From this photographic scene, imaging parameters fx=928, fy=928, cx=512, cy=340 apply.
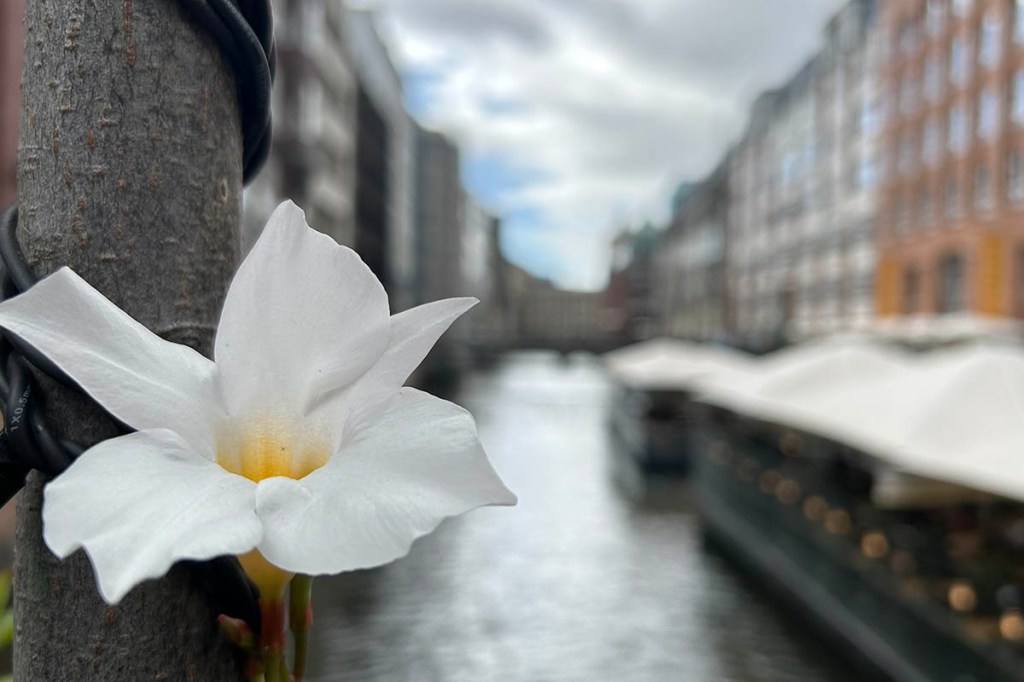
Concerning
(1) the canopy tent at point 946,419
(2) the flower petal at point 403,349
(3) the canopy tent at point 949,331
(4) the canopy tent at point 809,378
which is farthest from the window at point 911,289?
(2) the flower petal at point 403,349

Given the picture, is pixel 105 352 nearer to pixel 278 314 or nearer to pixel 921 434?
pixel 278 314

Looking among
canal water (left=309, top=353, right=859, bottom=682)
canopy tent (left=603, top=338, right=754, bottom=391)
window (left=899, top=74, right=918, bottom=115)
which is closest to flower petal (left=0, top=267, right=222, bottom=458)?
canal water (left=309, top=353, right=859, bottom=682)

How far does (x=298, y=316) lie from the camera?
68cm

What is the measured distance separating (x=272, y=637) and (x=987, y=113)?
46841mm

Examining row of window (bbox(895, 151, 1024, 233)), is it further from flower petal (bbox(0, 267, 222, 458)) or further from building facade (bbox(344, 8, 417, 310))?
flower petal (bbox(0, 267, 222, 458))

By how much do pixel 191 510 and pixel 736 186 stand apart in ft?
292

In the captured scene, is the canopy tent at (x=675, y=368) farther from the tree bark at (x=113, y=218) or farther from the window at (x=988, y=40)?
the tree bark at (x=113, y=218)

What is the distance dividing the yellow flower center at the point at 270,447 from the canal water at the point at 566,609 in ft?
32.2

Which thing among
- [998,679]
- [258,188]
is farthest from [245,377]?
[258,188]

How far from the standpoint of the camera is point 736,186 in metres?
85.8

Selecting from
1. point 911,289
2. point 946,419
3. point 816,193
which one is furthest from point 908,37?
point 946,419

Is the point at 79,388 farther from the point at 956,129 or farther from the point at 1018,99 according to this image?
the point at 956,129

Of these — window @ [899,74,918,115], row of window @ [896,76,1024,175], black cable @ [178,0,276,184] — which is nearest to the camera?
black cable @ [178,0,276,184]

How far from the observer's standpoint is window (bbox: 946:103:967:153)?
43.0 m
